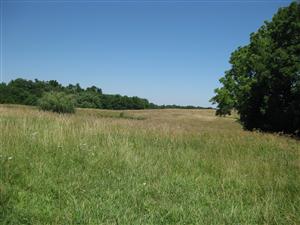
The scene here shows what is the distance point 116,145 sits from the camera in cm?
803

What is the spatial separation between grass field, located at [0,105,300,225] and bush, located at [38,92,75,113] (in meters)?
31.0

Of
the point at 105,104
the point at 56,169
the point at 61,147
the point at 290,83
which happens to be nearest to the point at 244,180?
the point at 56,169

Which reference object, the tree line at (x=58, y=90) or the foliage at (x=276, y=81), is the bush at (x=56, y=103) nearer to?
the foliage at (x=276, y=81)

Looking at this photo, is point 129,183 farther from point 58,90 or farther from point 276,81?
point 58,90

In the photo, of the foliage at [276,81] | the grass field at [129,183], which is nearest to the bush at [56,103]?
the foliage at [276,81]

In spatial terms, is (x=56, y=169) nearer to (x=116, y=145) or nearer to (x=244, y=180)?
(x=116, y=145)

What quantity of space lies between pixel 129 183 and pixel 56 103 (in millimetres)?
34858

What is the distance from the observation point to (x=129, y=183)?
5.51 metres

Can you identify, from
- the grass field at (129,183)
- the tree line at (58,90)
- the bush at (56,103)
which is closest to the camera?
the grass field at (129,183)

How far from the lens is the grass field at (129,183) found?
4.32 metres

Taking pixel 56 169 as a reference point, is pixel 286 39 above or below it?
above

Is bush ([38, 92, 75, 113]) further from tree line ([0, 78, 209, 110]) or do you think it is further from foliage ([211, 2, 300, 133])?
tree line ([0, 78, 209, 110])

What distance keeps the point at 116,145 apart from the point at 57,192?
3.19m

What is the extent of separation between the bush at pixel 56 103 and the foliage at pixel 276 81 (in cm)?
1847
